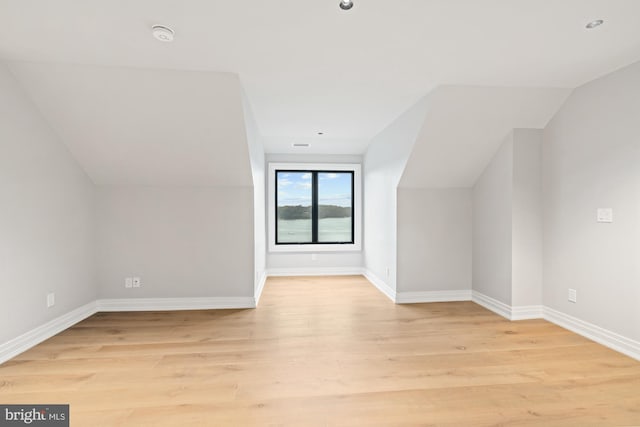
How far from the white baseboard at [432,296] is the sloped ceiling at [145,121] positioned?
2487 mm

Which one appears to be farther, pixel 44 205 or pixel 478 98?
pixel 478 98

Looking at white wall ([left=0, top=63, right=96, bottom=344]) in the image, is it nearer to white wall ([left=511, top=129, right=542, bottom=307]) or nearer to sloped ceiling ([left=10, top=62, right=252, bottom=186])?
sloped ceiling ([left=10, top=62, right=252, bottom=186])

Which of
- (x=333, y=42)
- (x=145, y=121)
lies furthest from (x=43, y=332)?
(x=333, y=42)

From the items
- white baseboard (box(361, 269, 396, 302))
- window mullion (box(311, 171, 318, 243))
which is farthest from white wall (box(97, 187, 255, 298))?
window mullion (box(311, 171, 318, 243))

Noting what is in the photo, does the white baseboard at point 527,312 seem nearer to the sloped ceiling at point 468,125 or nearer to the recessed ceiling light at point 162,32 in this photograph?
the sloped ceiling at point 468,125

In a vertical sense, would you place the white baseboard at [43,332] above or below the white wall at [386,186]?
below

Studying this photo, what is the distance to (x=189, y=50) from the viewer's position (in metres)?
2.35

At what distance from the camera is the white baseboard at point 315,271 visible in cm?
594

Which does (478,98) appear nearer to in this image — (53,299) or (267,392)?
(267,392)

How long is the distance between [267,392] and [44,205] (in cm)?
271

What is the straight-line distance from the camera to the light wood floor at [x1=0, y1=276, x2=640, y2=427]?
188cm

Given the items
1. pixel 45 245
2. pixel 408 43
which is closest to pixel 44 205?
pixel 45 245

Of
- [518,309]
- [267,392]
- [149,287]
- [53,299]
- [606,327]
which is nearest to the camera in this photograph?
[267,392]

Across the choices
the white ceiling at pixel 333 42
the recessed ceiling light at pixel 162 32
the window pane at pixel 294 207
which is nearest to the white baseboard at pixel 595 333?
the white ceiling at pixel 333 42
